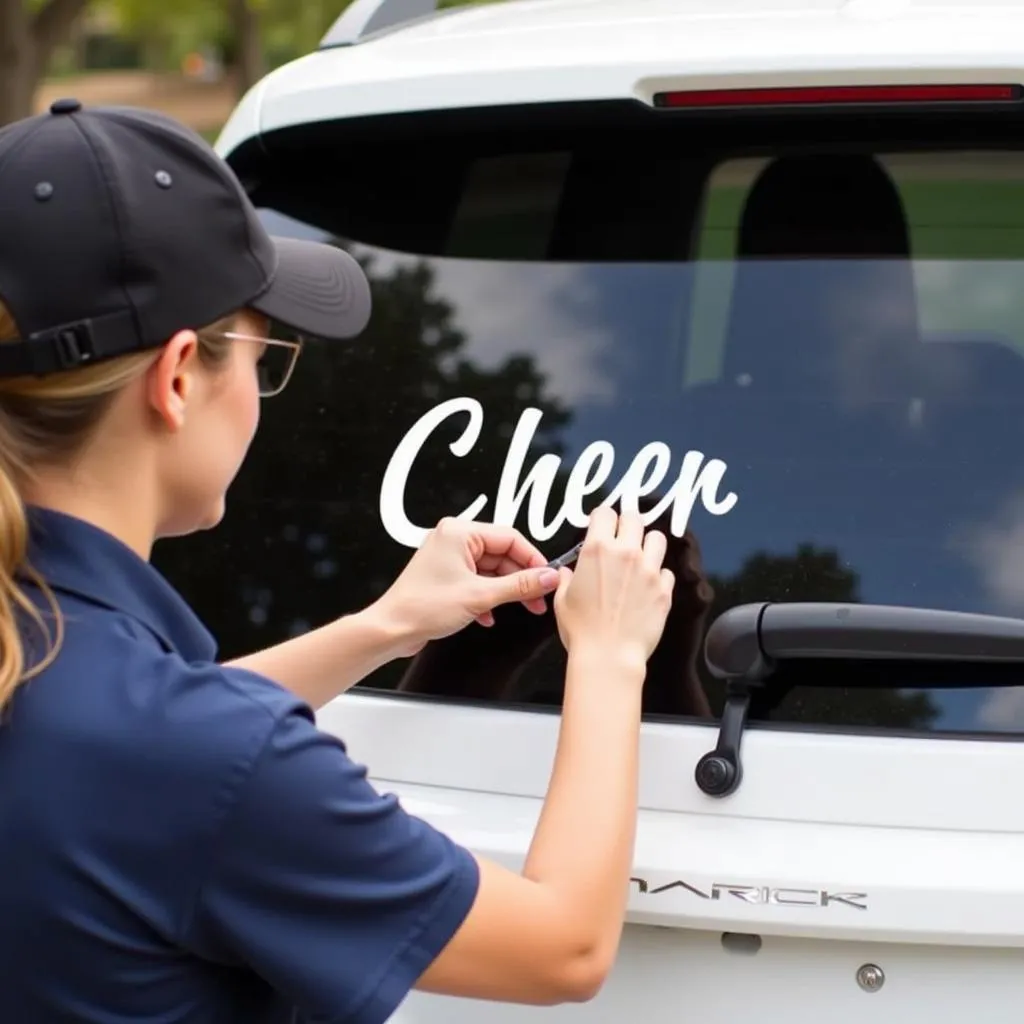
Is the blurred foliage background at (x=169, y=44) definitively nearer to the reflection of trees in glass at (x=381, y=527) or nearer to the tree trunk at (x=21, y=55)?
the tree trunk at (x=21, y=55)

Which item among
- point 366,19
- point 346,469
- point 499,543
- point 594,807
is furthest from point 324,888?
point 366,19

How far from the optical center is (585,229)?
91.5 inches

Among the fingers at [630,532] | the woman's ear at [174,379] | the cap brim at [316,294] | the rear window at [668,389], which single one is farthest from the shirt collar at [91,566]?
the rear window at [668,389]

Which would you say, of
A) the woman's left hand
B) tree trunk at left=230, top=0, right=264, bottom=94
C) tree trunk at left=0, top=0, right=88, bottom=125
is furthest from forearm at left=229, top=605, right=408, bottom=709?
tree trunk at left=230, top=0, right=264, bottom=94

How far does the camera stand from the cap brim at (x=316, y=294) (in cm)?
163

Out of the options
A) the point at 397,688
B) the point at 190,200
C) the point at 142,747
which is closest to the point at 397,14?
the point at 397,688

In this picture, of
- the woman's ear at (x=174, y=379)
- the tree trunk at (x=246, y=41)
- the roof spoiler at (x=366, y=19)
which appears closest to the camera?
the woman's ear at (x=174, y=379)

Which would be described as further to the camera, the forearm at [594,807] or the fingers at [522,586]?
the fingers at [522,586]

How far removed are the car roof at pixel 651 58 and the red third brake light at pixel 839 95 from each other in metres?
0.01

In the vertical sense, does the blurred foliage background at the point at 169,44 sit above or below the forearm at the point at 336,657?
below

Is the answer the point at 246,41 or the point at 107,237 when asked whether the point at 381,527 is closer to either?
the point at 107,237

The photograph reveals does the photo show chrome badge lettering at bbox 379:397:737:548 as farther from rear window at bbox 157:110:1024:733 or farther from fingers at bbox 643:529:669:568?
fingers at bbox 643:529:669:568

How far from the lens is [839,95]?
2.10 m

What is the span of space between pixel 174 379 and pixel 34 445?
0.13m
